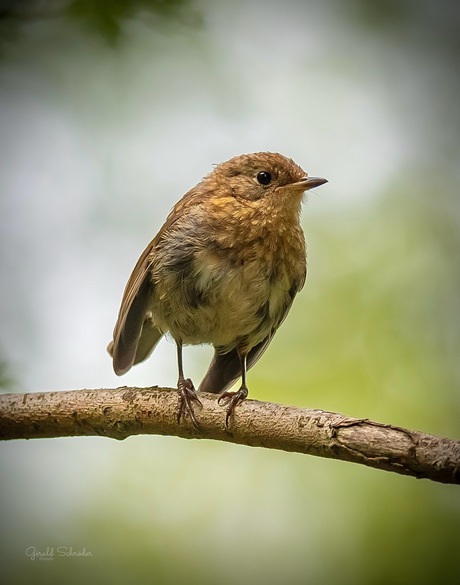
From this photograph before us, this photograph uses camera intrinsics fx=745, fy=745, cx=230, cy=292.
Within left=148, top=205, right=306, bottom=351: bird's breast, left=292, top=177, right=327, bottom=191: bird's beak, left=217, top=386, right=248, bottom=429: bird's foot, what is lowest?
left=217, top=386, right=248, bottom=429: bird's foot

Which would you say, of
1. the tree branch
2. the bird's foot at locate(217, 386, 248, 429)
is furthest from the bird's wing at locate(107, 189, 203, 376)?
the bird's foot at locate(217, 386, 248, 429)

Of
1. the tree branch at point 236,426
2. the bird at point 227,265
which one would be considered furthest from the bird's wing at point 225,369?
the tree branch at point 236,426

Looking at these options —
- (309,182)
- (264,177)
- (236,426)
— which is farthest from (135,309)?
(236,426)

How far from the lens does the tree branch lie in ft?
7.95

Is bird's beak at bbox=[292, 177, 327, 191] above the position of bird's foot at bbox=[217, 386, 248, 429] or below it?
above

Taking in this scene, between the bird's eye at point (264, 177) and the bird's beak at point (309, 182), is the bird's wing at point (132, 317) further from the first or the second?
the bird's beak at point (309, 182)

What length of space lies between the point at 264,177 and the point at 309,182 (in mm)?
295

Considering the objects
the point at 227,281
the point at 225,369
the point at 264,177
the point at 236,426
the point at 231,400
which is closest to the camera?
the point at 236,426

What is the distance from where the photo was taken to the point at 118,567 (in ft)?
13.8

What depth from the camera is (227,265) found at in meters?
3.80

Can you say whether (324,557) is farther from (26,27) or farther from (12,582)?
(26,27)

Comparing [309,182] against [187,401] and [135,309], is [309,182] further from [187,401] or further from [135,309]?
[187,401]

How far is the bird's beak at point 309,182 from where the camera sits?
12.7 ft

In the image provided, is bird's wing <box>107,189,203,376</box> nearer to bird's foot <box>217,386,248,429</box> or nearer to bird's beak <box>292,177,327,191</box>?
bird's beak <box>292,177,327,191</box>
